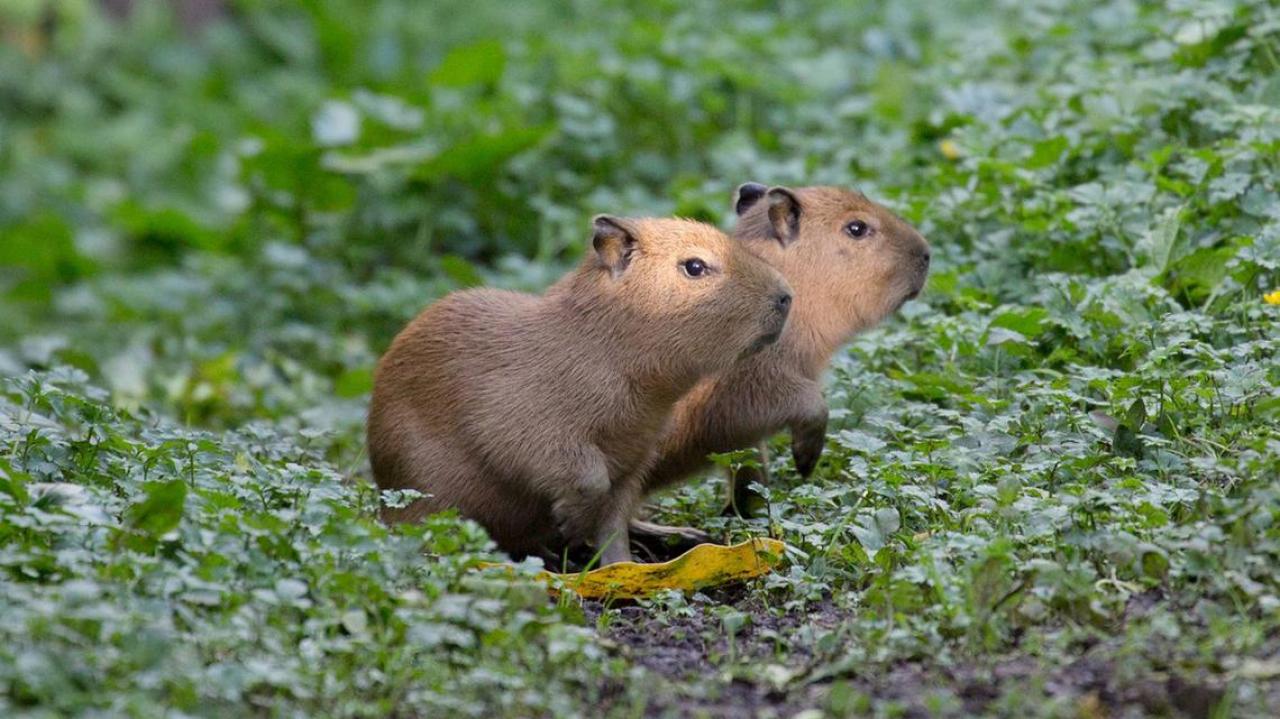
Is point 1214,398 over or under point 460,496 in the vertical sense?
over

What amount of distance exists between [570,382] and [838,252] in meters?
1.31

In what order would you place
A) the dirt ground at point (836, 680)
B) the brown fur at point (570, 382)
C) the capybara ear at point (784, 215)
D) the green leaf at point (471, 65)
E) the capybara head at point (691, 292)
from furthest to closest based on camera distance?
the green leaf at point (471, 65), the capybara ear at point (784, 215), the capybara head at point (691, 292), the brown fur at point (570, 382), the dirt ground at point (836, 680)

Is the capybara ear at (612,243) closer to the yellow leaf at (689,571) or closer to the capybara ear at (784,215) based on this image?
the capybara ear at (784,215)

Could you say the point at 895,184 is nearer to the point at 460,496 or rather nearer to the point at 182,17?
the point at 460,496

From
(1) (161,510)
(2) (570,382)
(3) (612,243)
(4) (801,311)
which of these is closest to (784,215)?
(4) (801,311)

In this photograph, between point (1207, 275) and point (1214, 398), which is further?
point (1207, 275)

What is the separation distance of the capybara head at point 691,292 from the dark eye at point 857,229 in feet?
2.31

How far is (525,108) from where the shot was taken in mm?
9875

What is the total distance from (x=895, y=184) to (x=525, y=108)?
8.90 ft

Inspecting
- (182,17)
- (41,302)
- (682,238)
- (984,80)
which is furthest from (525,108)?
(182,17)

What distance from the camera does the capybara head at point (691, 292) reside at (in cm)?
544

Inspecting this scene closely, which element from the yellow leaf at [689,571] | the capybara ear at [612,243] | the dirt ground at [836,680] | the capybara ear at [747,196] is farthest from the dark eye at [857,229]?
the dirt ground at [836,680]

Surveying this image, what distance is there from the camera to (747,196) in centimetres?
634

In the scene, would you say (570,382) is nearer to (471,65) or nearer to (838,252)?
(838,252)
